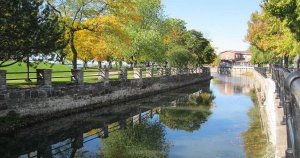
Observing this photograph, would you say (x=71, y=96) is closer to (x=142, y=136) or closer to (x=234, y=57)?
(x=142, y=136)

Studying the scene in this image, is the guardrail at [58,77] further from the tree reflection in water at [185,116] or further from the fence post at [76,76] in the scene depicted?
the tree reflection in water at [185,116]

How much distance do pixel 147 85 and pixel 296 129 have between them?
28541 mm

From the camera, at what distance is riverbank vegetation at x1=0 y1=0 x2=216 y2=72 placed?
14.5m

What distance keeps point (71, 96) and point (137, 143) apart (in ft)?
25.5

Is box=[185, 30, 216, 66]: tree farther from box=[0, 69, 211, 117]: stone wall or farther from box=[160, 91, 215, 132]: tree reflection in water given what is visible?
box=[160, 91, 215, 132]: tree reflection in water

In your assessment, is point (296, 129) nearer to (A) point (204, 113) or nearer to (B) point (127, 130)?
(B) point (127, 130)

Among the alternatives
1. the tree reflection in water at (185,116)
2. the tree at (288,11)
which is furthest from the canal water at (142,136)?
the tree at (288,11)

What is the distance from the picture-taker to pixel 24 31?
1450cm

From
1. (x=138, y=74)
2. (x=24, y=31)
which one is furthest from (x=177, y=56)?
(x=24, y=31)

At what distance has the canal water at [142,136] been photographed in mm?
11555

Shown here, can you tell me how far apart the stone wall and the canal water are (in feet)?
2.72

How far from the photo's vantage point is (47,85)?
17.1 metres

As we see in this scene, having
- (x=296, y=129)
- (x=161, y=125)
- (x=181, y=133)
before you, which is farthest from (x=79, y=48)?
(x=296, y=129)

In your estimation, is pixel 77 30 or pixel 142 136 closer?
pixel 142 136
